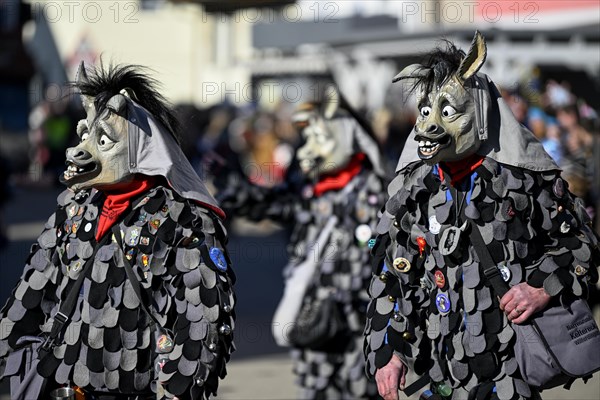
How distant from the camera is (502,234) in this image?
4445 mm

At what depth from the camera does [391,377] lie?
4570 millimetres

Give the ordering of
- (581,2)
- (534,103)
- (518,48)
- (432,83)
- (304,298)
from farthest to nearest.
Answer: (581,2) → (518,48) → (534,103) → (304,298) → (432,83)

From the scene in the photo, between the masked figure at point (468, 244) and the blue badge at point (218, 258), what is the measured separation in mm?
604

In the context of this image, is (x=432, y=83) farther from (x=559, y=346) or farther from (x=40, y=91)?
(x=40, y=91)

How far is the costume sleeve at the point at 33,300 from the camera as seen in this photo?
4.77 m

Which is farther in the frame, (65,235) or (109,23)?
(109,23)

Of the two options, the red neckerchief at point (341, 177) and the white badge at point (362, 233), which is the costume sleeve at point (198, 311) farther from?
the red neckerchief at point (341, 177)

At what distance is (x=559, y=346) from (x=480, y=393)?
0.36 meters

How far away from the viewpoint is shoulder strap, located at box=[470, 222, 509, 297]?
4.41 meters

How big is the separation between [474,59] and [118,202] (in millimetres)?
1520

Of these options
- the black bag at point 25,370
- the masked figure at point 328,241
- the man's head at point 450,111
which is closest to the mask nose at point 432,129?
the man's head at point 450,111

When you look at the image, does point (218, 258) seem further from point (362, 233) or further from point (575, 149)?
point (575, 149)

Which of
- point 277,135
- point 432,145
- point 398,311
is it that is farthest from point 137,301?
point 277,135

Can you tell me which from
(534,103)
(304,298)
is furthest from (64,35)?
(304,298)
